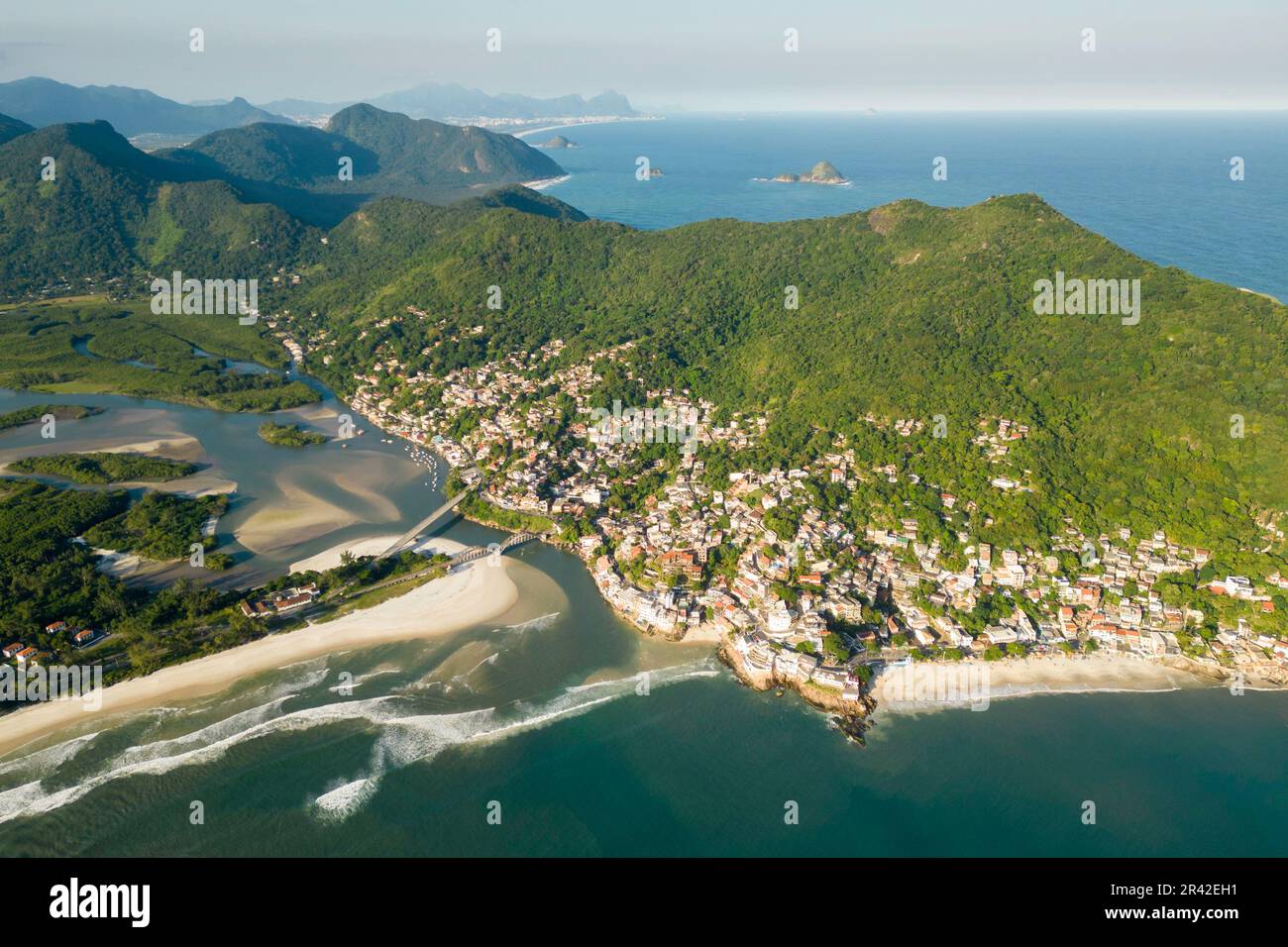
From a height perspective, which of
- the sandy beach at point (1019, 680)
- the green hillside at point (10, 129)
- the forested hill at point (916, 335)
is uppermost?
the green hillside at point (10, 129)

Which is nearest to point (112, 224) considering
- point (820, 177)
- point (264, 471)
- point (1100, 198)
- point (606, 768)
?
point (264, 471)

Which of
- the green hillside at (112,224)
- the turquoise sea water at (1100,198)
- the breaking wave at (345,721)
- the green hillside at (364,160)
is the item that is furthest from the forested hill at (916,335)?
the green hillside at (364,160)

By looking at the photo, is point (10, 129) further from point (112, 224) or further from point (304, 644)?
point (304, 644)

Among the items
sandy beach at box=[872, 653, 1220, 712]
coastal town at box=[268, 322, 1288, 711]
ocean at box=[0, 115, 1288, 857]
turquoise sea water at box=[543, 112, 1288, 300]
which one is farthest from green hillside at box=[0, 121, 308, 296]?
sandy beach at box=[872, 653, 1220, 712]

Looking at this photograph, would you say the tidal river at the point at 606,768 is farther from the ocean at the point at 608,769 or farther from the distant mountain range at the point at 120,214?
the distant mountain range at the point at 120,214

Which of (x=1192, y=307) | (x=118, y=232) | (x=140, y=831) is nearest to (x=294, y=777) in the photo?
(x=140, y=831)

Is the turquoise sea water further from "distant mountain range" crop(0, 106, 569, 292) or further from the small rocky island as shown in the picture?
"distant mountain range" crop(0, 106, 569, 292)
